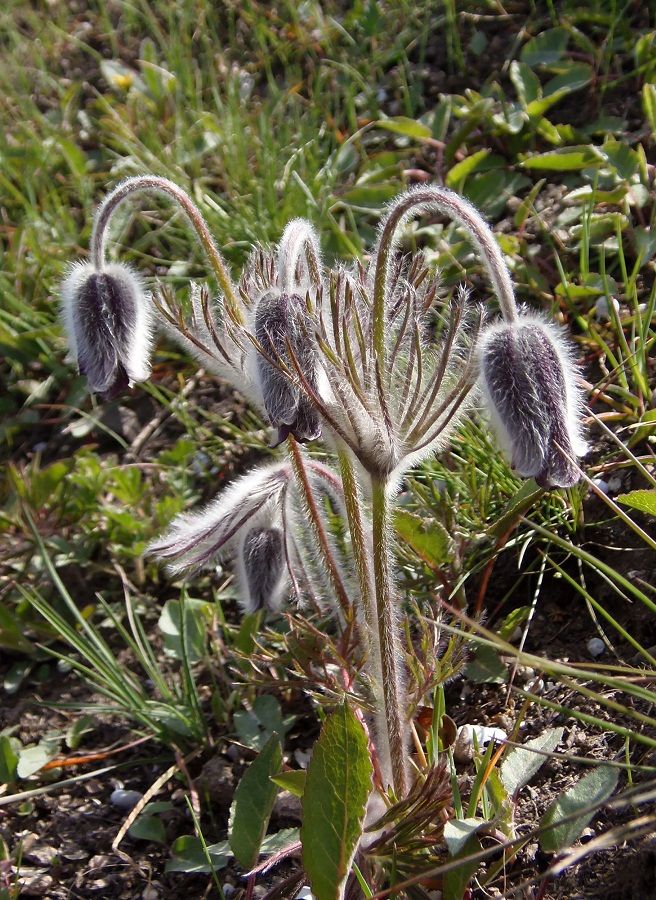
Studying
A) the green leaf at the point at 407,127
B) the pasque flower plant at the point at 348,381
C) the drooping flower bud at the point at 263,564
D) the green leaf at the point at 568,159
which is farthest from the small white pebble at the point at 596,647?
the green leaf at the point at 407,127

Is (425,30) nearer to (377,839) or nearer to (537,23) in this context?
(537,23)

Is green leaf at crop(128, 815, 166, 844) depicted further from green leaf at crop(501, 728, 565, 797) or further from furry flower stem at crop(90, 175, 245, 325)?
furry flower stem at crop(90, 175, 245, 325)

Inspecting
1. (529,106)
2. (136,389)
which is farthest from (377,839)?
(529,106)

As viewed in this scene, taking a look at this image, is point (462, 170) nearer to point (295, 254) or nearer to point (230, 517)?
point (295, 254)

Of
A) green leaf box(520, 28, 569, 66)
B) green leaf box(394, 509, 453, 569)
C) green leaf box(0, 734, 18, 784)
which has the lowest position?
green leaf box(0, 734, 18, 784)

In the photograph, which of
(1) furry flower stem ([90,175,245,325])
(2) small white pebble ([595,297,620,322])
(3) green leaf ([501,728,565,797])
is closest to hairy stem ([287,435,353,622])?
(1) furry flower stem ([90,175,245,325])

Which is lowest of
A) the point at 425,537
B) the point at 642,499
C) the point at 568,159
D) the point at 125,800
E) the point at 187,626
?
the point at 125,800

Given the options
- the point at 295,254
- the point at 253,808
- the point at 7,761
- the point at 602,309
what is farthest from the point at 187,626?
the point at 602,309

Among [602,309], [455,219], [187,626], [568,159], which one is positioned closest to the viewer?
[455,219]
